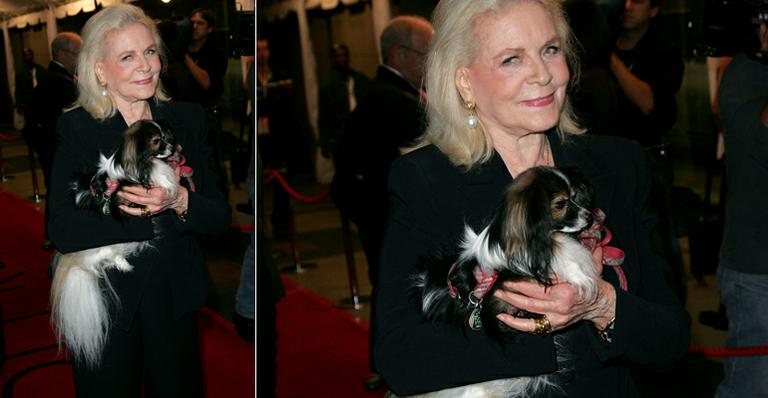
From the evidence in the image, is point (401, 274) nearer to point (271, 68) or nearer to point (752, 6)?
point (271, 68)

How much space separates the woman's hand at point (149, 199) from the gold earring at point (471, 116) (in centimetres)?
73

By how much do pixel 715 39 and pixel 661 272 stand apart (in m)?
1.69

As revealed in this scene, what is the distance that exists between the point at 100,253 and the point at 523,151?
1.02 metres

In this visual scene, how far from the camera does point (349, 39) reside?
2963 mm

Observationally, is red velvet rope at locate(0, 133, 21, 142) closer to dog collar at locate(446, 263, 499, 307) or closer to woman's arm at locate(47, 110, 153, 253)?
woman's arm at locate(47, 110, 153, 253)

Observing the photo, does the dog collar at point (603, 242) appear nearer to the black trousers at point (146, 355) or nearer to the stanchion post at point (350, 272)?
the black trousers at point (146, 355)

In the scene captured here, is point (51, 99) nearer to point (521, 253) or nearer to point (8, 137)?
point (8, 137)

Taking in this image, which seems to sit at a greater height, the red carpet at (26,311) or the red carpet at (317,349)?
the red carpet at (26,311)

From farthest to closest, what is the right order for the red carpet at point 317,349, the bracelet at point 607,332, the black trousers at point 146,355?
the red carpet at point 317,349 < the black trousers at point 146,355 < the bracelet at point 607,332

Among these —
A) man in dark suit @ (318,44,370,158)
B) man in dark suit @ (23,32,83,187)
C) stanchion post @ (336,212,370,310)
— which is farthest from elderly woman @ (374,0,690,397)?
stanchion post @ (336,212,370,310)

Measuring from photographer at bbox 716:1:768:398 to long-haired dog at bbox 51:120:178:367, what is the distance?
6.51 ft

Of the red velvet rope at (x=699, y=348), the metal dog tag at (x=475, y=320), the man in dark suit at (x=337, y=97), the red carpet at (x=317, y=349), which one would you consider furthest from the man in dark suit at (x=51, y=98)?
the red carpet at (x=317, y=349)

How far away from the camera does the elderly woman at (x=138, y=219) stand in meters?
1.98

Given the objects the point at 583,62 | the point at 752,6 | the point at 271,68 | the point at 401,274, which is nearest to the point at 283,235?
the point at 271,68
